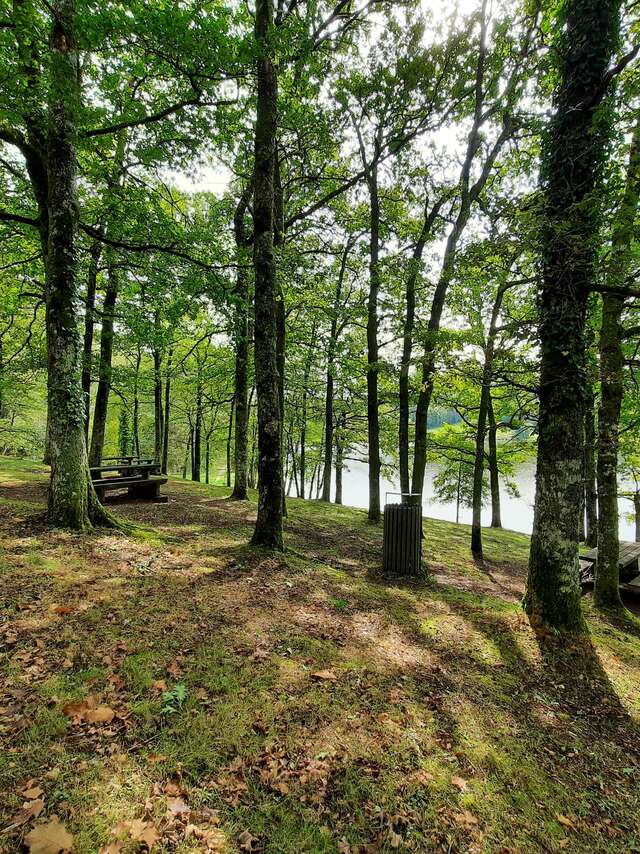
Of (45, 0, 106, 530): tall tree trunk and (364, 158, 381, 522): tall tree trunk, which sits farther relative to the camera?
(364, 158, 381, 522): tall tree trunk

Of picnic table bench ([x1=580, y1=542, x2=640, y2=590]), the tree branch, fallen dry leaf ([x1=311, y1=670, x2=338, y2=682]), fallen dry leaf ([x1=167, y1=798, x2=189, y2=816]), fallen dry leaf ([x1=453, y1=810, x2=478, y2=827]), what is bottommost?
picnic table bench ([x1=580, y1=542, x2=640, y2=590])

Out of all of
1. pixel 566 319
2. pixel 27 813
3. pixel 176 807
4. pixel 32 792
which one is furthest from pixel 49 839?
pixel 566 319

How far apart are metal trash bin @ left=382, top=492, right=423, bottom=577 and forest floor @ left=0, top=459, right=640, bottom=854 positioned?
1981 mm

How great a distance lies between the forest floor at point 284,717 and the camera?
1980 millimetres

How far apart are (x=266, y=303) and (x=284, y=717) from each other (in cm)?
546

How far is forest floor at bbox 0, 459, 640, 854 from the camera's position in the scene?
1.98 m

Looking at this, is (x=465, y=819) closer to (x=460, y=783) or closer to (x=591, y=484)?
(x=460, y=783)

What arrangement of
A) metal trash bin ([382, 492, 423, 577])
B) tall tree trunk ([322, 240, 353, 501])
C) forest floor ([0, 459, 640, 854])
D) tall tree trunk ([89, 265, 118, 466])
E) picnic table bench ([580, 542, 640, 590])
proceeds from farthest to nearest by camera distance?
1. tall tree trunk ([322, 240, 353, 501])
2. tall tree trunk ([89, 265, 118, 466])
3. metal trash bin ([382, 492, 423, 577])
4. picnic table bench ([580, 542, 640, 590])
5. forest floor ([0, 459, 640, 854])

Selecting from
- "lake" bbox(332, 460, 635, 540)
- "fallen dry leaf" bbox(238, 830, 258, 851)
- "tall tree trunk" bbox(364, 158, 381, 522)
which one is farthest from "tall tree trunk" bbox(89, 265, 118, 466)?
"lake" bbox(332, 460, 635, 540)

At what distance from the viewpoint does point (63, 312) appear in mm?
5453

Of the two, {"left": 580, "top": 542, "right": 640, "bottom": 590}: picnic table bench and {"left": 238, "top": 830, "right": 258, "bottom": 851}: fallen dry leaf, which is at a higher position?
{"left": 238, "top": 830, "right": 258, "bottom": 851}: fallen dry leaf

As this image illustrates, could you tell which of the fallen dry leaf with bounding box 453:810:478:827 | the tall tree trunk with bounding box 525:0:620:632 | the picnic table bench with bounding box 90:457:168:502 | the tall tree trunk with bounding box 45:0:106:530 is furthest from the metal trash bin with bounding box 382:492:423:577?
the picnic table bench with bounding box 90:457:168:502

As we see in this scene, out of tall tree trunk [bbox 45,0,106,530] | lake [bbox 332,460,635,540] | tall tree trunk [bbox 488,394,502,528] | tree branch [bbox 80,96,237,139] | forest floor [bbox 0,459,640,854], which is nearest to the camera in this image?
forest floor [bbox 0,459,640,854]

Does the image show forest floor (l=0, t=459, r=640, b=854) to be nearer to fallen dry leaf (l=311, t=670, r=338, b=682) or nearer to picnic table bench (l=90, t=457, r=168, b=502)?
fallen dry leaf (l=311, t=670, r=338, b=682)
